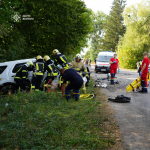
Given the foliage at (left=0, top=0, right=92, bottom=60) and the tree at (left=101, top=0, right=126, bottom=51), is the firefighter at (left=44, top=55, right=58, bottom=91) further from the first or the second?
the tree at (left=101, top=0, right=126, bottom=51)

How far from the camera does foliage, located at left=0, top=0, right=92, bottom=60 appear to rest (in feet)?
48.6

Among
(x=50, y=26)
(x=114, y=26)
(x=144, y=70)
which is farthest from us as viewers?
(x=114, y=26)

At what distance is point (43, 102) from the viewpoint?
7340 millimetres

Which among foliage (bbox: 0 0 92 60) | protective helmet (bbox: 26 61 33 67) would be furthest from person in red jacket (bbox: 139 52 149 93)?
foliage (bbox: 0 0 92 60)

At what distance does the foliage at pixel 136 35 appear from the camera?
3778cm

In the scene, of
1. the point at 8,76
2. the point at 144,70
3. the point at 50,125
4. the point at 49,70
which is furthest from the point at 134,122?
the point at 8,76

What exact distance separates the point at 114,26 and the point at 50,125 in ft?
186

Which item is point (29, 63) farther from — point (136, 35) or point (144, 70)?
point (136, 35)

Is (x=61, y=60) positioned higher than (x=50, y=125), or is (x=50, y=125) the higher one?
(x=61, y=60)

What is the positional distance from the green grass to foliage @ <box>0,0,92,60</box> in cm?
838

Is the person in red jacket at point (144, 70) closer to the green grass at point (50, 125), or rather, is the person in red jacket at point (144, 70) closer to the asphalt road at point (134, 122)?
the asphalt road at point (134, 122)

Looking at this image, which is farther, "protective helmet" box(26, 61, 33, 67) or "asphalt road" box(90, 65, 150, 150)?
"protective helmet" box(26, 61, 33, 67)

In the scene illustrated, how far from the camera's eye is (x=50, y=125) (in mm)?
4996

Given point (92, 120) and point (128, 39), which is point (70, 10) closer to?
point (92, 120)
